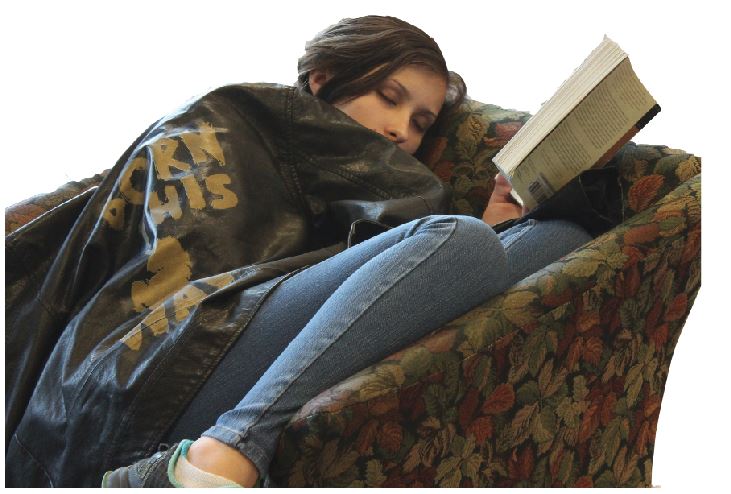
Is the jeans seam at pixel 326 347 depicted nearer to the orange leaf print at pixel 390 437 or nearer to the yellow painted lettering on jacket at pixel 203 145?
the orange leaf print at pixel 390 437

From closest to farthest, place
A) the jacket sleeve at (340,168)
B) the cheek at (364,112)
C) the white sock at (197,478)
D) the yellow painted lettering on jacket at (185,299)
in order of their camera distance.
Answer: the white sock at (197,478) → the yellow painted lettering on jacket at (185,299) → the jacket sleeve at (340,168) → the cheek at (364,112)

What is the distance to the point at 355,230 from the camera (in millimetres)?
1629

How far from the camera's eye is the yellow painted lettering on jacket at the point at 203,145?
5.37ft

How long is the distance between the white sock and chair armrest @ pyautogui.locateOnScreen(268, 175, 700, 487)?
0.08m

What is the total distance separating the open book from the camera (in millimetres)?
1566

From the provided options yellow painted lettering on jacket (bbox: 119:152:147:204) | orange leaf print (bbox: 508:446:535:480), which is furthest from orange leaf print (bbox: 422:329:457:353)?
yellow painted lettering on jacket (bbox: 119:152:147:204)

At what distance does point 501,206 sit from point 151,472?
818mm

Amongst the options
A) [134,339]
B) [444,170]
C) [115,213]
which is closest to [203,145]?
[115,213]

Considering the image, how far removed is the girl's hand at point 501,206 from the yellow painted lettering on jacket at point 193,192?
18.9 inches

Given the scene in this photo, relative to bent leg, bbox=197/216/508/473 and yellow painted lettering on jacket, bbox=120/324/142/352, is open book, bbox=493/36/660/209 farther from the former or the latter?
yellow painted lettering on jacket, bbox=120/324/142/352

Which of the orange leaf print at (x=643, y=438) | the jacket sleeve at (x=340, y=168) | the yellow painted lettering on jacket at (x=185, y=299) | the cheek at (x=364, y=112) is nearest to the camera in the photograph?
the yellow painted lettering on jacket at (x=185, y=299)

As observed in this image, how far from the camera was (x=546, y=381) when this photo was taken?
55.9 inches

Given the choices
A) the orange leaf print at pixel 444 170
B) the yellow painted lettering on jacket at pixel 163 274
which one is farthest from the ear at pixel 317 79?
the yellow painted lettering on jacket at pixel 163 274

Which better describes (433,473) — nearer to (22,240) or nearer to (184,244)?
(184,244)
